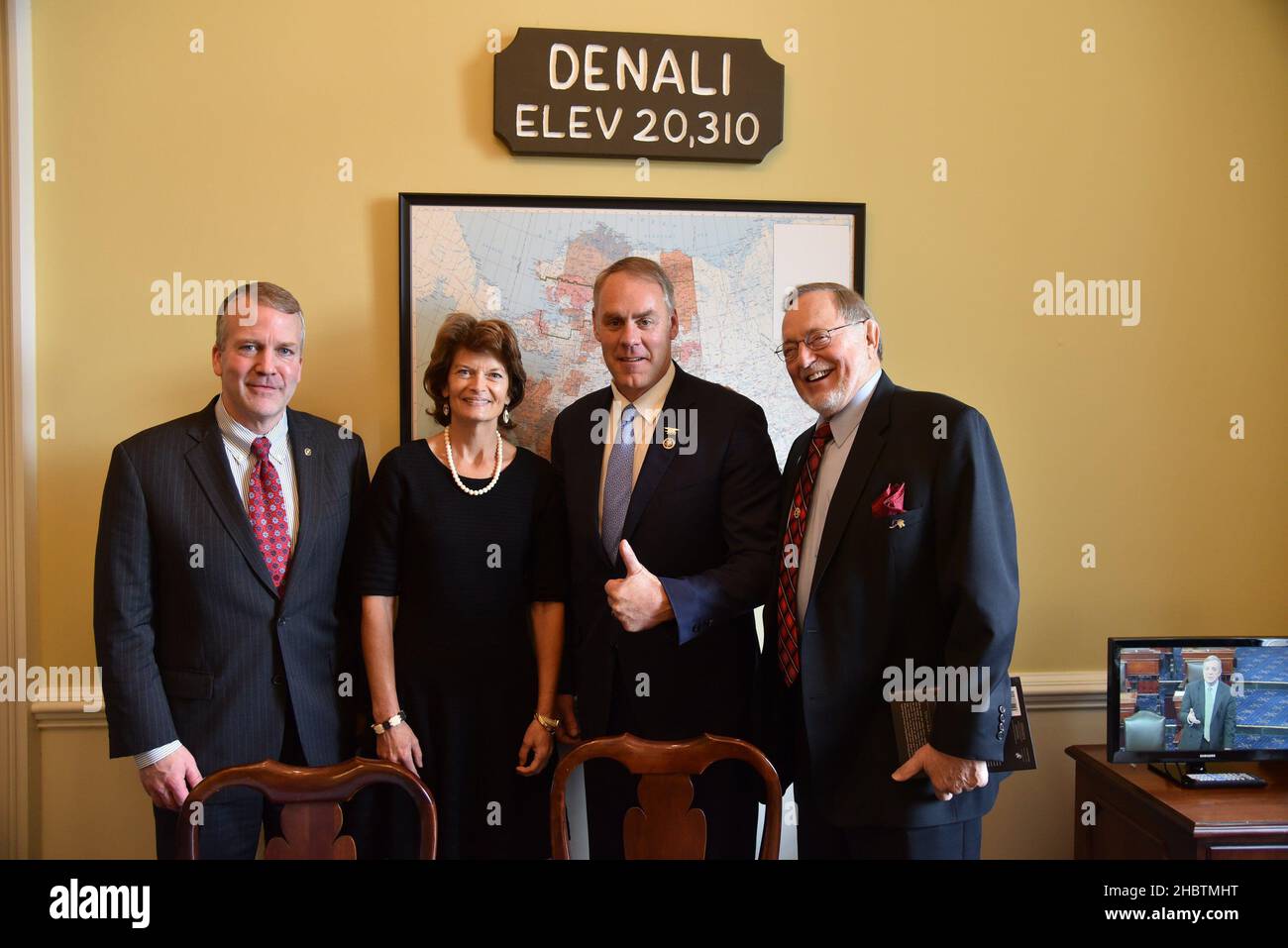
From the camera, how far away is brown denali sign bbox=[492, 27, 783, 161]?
2.71 m

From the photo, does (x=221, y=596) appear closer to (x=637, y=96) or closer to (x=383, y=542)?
(x=383, y=542)

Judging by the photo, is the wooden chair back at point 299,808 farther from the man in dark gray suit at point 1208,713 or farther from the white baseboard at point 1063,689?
the man in dark gray suit at point 1208,713

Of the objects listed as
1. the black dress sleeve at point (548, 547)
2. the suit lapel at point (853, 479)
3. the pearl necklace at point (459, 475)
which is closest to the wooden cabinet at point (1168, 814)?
the suit lapel at point (853, 479)

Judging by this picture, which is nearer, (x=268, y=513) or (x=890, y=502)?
(x=890, y=502)

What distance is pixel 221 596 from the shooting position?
7.32 feet

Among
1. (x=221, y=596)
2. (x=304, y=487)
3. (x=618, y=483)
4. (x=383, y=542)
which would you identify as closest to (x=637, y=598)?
(x=618, y=483)

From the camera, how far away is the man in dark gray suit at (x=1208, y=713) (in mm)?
2584

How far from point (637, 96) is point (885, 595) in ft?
5.63

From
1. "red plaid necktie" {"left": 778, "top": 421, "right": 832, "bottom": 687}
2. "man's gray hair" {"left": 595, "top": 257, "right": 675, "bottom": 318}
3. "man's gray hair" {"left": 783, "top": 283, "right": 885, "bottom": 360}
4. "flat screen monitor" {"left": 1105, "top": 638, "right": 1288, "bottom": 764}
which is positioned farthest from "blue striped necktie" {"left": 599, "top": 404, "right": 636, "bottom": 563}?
"flat screen monitor" {"left": 1105, "top": 638, "right": 1288, "bottom": 764}

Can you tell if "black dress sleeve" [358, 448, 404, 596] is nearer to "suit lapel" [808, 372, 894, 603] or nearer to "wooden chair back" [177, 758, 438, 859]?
"wooden chair back" [177, 758, 438, 859]

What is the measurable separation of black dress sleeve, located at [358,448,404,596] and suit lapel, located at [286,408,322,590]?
137 mm
